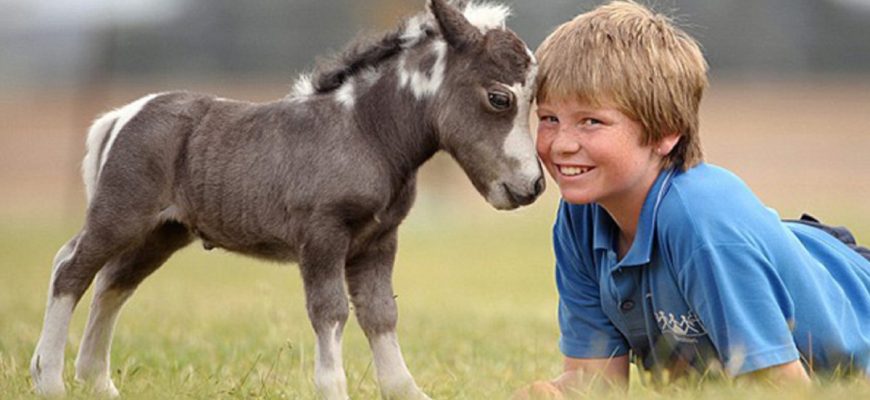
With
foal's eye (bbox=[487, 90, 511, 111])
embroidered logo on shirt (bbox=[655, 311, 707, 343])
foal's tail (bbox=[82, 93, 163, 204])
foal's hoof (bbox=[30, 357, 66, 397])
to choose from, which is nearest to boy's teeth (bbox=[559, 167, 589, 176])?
foal's eye (bbox=[487, 90, 511, 111])

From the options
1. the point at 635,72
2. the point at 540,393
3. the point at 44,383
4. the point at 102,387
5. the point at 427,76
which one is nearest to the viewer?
the point at 635,72

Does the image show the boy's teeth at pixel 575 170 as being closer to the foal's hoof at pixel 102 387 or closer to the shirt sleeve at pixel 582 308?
the shirt sleeve at pixel 582 308

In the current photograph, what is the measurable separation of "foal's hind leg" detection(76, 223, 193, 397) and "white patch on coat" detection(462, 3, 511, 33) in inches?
64.1

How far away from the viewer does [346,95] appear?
18.4ft

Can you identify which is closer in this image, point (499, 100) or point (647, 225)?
point (499, 100)

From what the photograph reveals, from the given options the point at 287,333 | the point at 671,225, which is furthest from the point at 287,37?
the point at 671,225

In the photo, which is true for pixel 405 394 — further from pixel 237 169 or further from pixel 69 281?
pixel 69 281

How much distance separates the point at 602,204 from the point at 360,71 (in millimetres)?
1097

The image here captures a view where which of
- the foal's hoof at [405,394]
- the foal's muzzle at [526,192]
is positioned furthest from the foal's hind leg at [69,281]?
the foal's muzzle at [526,192]

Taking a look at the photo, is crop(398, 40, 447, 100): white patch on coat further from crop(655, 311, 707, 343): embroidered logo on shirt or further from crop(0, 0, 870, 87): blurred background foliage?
crop(0, 0, 870, 87): blurred background foliage

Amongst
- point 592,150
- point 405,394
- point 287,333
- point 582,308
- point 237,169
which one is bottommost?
point 287,333

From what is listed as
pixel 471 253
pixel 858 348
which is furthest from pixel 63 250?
pixel 471 253

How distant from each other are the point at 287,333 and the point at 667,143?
3475mm

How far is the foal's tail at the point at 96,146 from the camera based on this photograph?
618 cm
